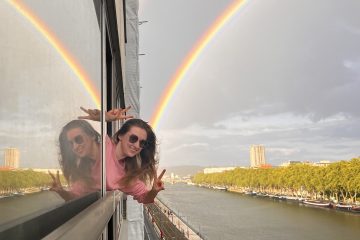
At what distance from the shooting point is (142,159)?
1009 millimetres

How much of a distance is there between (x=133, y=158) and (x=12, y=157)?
85 cm

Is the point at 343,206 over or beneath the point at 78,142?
beneath

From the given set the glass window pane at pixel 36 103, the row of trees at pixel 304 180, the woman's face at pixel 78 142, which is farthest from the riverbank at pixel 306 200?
the glass window pane at pixel 36 103

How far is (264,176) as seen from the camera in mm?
33969

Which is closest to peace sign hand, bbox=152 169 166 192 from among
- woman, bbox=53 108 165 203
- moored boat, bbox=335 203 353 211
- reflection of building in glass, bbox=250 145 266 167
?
woman, bbox=53 108 165 203

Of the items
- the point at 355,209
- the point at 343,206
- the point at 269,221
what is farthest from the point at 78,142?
the point at 269,221

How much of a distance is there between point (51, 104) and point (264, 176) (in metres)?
34.9

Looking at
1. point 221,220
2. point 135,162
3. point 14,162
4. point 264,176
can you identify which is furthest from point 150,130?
point 264,176

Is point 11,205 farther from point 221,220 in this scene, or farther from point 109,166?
point 221,220

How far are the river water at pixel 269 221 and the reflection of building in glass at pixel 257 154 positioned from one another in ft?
83.9

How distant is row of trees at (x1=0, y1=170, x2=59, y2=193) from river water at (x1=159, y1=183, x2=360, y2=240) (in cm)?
2212

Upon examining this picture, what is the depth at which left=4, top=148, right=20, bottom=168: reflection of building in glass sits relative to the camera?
5.6 inches

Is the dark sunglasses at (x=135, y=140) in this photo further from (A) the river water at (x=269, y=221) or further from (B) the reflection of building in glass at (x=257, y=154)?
(B) the reflection of building in glass at (x=257, y=154)

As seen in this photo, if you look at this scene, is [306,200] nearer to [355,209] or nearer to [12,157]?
[355,209]
